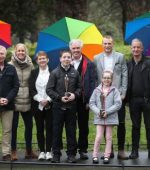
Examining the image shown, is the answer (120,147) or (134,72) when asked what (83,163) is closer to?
(120,147)

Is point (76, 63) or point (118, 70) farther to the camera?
point (76, 63)

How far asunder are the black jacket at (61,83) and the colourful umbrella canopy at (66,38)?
2.19 ft

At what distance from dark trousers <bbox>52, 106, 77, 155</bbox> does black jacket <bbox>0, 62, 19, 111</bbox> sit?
0.72 m

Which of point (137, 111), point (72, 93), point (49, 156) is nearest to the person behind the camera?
point (72, 93)

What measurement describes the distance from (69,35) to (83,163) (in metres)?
2.20

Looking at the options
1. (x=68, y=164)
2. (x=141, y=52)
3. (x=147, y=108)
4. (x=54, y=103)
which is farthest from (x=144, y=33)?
(x=68, y=164)

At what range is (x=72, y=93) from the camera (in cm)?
845

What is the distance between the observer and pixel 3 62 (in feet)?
28.5

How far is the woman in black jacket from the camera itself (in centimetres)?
866

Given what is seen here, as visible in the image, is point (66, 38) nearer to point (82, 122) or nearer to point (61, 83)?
point (61, 83)

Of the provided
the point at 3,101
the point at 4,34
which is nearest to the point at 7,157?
the point at 3,101

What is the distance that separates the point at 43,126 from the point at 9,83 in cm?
95

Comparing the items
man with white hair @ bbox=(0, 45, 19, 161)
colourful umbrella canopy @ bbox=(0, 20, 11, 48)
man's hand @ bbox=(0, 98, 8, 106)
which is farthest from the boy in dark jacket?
colourful umbrella canopy @ bbox=(0, 20, 11, 48)

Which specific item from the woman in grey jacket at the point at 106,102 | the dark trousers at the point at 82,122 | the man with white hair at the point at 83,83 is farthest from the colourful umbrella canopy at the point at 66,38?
the dark trousers at the point at 82,122
